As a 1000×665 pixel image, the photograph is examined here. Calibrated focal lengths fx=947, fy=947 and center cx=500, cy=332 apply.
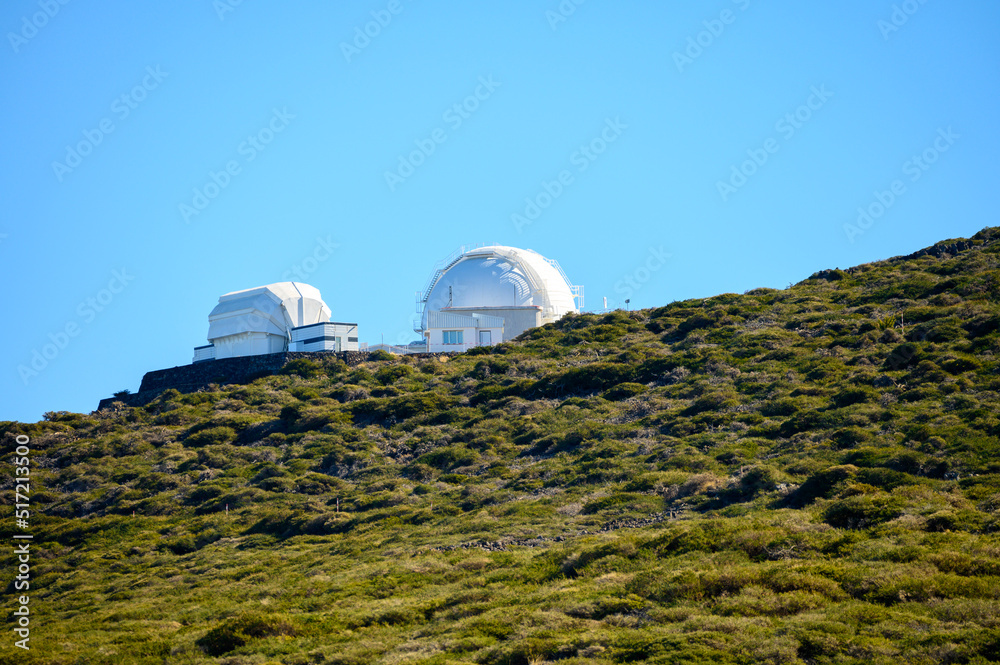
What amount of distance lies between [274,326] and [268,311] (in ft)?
2.93

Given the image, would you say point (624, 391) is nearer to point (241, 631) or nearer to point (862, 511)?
point (862, 511)

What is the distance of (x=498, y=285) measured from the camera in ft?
178

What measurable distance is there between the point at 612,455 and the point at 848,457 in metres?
7.55

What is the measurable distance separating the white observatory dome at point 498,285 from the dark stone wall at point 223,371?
6.12m

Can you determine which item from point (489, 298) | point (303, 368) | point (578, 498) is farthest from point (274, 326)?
point (578, 498)

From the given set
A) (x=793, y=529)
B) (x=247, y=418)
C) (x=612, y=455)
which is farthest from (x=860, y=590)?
(x=247, y=418)

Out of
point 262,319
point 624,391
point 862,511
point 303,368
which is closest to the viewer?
point 862,511

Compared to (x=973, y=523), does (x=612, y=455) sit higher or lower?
higher

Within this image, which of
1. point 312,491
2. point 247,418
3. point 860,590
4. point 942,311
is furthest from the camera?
point 247,418

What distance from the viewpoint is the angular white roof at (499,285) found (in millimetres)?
54188

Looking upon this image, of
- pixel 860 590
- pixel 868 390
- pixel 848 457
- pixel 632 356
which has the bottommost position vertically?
pixel 860 590

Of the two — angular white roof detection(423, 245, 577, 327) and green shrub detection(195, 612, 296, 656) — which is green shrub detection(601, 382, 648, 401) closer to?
angular white roof detection(423, 245, 577, 327)

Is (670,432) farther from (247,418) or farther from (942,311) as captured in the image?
(247,418)

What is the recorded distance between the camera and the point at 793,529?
18.8m
